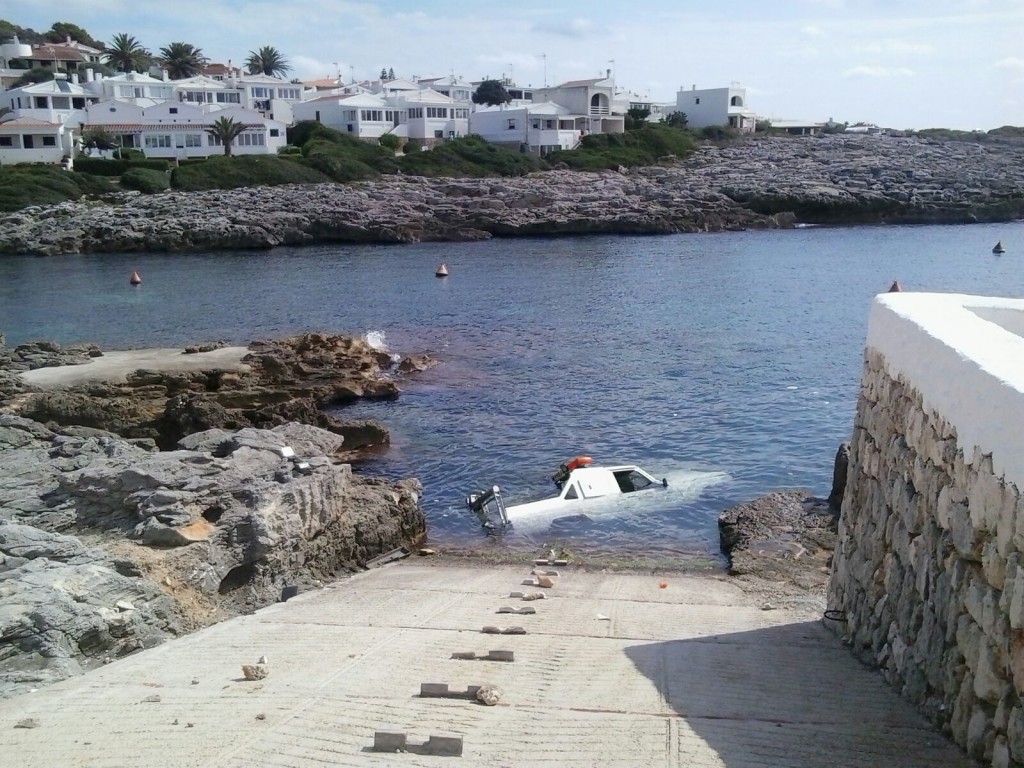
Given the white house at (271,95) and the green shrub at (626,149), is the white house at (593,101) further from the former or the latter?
the white house at (271,95)

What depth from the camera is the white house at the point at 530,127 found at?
10181 cm

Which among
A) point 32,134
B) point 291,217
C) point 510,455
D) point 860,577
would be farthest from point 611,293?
point 32,134

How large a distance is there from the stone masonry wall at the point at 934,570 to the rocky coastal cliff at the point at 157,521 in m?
7.91

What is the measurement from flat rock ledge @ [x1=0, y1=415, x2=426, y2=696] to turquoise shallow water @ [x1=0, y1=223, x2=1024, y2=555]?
347 centimetres

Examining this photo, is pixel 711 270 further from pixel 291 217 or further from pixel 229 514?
pixel 229 514

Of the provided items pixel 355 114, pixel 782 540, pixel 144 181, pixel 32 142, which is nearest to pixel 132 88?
pixel 32 142

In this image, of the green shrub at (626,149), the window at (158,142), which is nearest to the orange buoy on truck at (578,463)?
the green shrub at (626,149)

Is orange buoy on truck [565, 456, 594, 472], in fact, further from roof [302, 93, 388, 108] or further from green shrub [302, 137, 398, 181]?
roof [302, 93, 388, 108]

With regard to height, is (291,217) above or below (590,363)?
above

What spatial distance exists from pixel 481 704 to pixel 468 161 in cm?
8684

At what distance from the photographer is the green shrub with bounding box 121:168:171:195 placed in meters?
79.1

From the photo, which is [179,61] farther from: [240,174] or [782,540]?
[782,540]

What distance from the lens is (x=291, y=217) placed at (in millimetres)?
72250

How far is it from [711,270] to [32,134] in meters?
67.8
